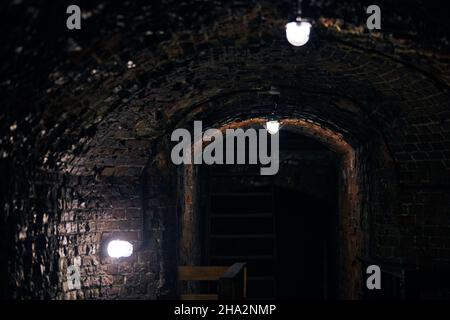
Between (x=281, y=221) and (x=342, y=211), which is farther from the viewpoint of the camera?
(x=281, y=221)

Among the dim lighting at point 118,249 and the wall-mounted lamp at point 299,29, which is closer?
the wall-mounted lamp at point 299,29

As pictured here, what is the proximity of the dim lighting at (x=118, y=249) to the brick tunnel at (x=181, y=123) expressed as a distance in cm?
8

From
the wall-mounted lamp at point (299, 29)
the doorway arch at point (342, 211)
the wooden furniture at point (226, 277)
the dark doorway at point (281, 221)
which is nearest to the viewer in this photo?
the wall-mounted lamp at point (299, 29)

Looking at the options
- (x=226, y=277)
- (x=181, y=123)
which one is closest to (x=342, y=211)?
(x=181, y=123)

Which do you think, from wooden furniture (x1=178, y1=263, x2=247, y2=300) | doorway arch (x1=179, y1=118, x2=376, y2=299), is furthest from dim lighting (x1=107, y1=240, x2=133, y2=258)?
doorway arch (x1=179, y1=118, x2=376, y2=299)

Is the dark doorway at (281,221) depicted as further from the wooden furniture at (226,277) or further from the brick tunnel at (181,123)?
the wooden furniture at (226,277)

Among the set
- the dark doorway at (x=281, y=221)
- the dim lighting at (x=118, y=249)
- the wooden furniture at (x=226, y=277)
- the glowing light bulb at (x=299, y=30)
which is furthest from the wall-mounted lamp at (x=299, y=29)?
the dark doorway at (x=281, y=221)

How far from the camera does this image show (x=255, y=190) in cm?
1116

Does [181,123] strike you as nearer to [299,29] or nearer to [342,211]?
[299,29]

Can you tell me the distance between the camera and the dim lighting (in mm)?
6488

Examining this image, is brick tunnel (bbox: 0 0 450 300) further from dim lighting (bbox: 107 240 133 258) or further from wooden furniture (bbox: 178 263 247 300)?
wooden furniture (bbox: 178 263 247 300)

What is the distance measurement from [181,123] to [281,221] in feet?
18.2

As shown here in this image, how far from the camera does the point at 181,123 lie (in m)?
6.70

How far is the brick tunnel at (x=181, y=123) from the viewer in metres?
3.96
